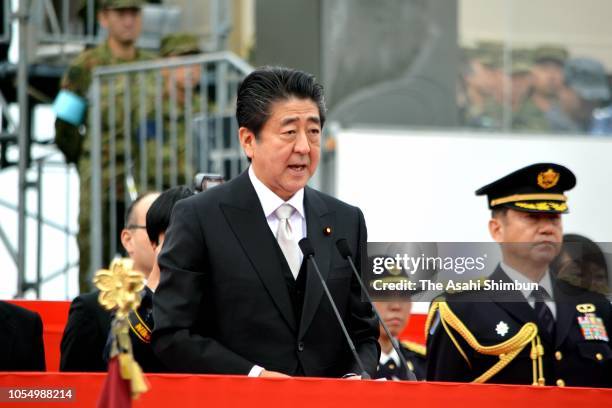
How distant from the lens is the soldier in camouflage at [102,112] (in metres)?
9.27

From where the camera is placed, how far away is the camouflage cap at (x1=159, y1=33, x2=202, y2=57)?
973 cm

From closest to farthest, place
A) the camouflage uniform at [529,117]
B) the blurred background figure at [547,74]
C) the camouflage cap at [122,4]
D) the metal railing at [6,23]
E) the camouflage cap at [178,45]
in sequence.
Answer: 1. the camouflage cap at [122,4]
2. the camouflage cap at [178,45]
3. the metal railing at [6,23]
4. the camouflage uniform at [529,117]
5. the blurred background figure at [547,74]

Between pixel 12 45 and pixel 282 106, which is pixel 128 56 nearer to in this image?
pixel 12 45

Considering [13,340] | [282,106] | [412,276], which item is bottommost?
[13,340]

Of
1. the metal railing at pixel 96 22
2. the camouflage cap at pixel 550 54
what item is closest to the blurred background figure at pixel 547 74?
the camouflage cap at pixel 550 54

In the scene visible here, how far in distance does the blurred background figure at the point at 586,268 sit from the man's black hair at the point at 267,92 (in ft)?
3.43

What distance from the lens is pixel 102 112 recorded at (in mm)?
9266

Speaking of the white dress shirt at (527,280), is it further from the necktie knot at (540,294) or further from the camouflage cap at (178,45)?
the camouflage cap at (178,45)

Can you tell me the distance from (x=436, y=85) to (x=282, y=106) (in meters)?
5.55

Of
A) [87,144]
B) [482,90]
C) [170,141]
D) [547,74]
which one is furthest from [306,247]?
[547,74]

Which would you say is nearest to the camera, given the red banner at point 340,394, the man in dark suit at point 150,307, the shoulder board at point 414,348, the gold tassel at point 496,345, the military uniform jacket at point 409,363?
the red banner at point 340,394

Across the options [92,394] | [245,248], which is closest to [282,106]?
[245,248]

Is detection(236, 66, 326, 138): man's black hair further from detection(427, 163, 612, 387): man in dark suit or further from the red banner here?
detection(427, 163, 612, 387): man in dark suit

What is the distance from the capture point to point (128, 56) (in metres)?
9.70
